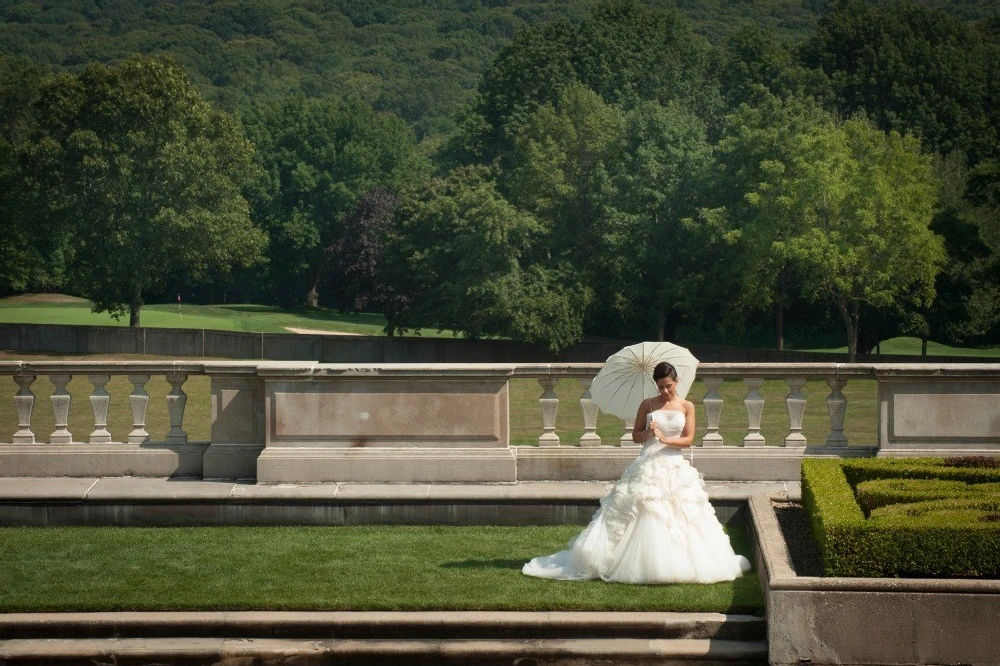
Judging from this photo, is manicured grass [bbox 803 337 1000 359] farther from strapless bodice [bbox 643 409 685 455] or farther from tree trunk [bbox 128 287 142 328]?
strapless bodice [bbox 643 409 685 455]

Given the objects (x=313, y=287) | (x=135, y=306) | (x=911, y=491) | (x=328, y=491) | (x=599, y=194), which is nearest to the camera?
(x=911, y=491)

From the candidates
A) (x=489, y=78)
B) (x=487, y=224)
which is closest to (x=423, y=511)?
(x=487, y=224)

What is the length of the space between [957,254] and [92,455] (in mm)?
53475

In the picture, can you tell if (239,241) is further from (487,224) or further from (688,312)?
(688,312)

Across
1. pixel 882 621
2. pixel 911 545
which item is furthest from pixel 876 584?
pixel 911 545

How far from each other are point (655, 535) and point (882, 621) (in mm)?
2189

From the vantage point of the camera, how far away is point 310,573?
12.1 m

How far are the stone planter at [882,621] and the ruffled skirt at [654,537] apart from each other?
146cm

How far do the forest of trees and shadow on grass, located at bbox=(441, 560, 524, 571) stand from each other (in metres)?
45.4

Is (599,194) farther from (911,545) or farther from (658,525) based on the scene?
(911,545)

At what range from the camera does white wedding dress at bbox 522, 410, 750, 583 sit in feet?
38.5

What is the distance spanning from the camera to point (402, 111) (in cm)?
18850

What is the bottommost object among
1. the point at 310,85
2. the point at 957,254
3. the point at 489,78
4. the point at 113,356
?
the point at 113,356

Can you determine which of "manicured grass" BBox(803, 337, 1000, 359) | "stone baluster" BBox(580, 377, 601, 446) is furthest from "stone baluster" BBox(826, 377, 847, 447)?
"manicured grass" BBox(803, 337, 1000, 359)
